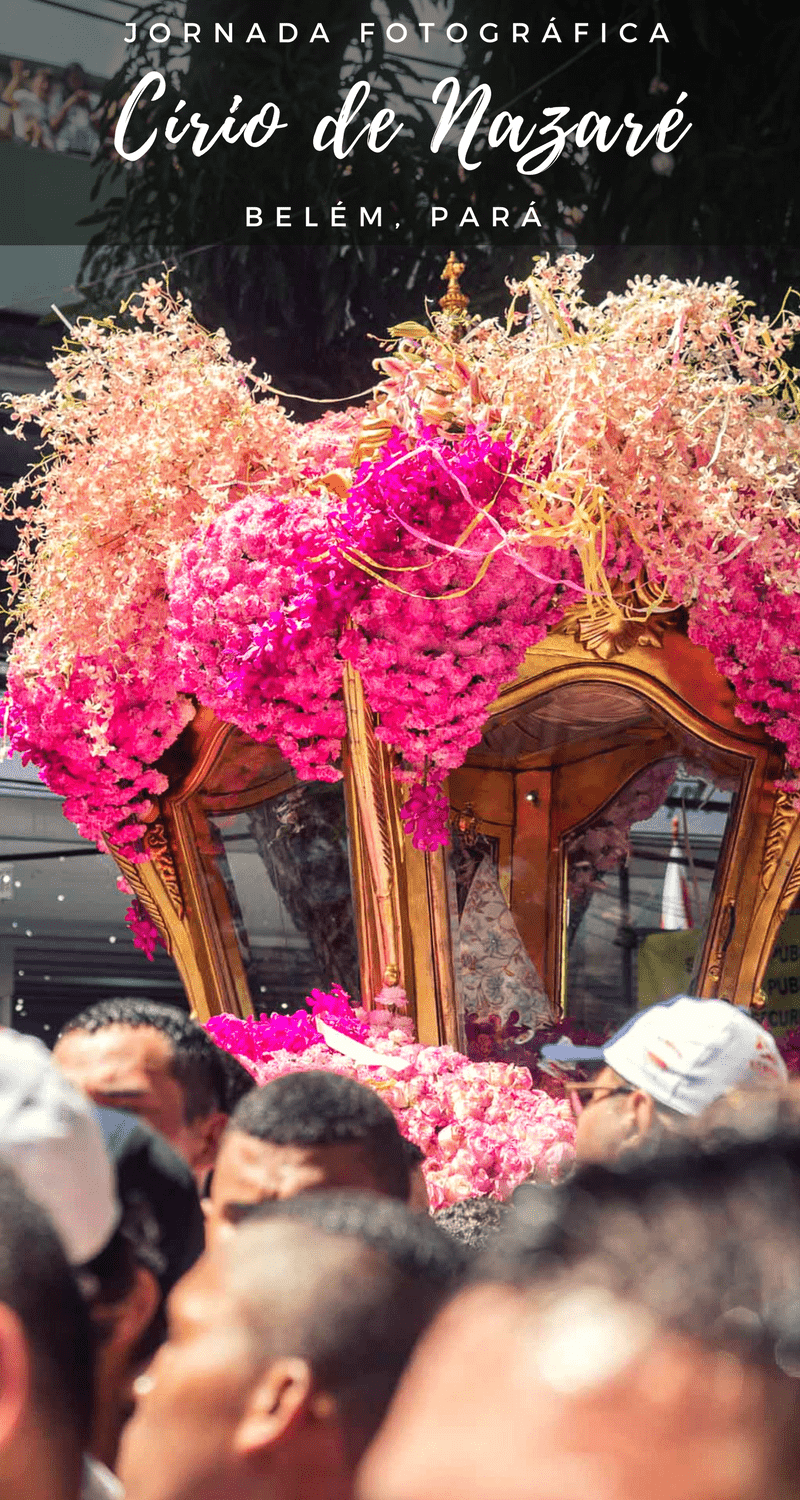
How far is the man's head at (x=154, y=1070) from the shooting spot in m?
1.74

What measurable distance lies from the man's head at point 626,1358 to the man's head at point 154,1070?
0.90 meters

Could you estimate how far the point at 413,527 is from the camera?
3455 millimetres

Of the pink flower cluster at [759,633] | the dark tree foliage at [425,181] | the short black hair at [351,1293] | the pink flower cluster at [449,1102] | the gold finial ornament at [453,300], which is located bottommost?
the pink flower cluster at [449,1102]

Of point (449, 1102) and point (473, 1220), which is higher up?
point (473, 1220)

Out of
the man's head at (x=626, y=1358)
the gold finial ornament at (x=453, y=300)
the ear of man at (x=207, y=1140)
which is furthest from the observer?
the gold finial ornament at (x=453, y=300)

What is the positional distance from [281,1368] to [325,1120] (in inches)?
22.3

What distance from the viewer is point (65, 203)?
7.46 meters

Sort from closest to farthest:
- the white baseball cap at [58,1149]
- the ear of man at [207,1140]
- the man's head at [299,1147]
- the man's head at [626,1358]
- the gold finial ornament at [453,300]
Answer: the man's head at [626,1358]
the white baseball cap at [58,1149]
the man's head at [299,1147]
the ear of man at [207,1140]
the gold finial ornament at [453,300]

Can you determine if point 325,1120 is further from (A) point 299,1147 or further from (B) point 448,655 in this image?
(B) point 448,655

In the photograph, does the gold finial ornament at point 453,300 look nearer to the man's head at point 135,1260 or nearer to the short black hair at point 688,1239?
the man's head at point 135,1260

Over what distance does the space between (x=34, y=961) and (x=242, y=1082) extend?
339 inches

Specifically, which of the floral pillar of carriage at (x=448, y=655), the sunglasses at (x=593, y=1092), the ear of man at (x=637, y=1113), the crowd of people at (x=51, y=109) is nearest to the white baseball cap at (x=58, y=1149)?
the ear of man at (x=637, y=1113)

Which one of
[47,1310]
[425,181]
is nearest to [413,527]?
[47,1310]

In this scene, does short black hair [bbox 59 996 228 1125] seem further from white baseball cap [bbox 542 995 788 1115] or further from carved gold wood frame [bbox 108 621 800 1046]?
carved gold wood frame [bbox 108 621 800 1046]
